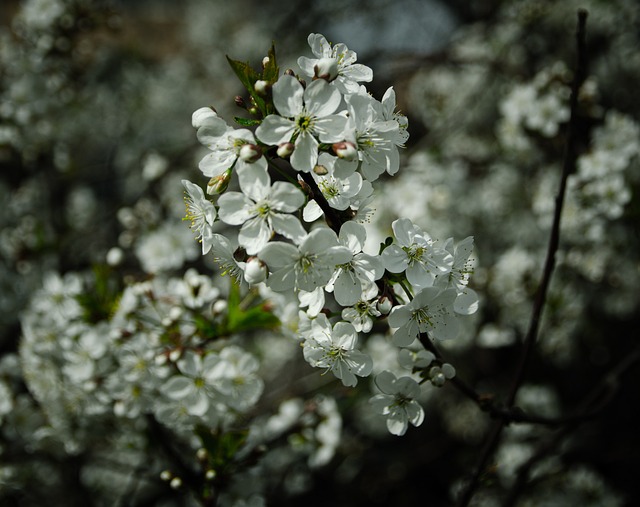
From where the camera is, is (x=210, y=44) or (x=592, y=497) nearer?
(x=592, y=497)

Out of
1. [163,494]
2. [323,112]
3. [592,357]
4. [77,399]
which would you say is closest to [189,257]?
[77,399]

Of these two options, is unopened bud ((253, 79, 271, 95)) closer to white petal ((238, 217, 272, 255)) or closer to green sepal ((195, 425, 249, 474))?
white petal ((238, 217, 272, 255))

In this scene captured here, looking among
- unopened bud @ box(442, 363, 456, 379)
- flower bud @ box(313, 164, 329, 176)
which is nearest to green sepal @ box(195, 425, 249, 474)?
unopened bud @ box(442, 363, 456, 379)

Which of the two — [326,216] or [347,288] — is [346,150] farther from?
[347,288]

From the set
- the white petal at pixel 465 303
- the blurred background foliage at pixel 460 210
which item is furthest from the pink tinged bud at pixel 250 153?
the blurred background foliage at pixel 460 210

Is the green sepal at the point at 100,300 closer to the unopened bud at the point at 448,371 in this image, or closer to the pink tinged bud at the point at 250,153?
the pink tinged bud at the point at 250,153

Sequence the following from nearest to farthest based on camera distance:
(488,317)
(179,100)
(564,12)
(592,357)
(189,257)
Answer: (189,257), (488,317), (592,357), (564,12), (179,100)

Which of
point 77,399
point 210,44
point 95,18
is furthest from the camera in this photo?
point 210,44

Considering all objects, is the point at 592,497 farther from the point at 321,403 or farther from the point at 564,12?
the point at 564,12
